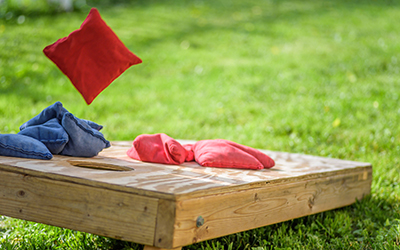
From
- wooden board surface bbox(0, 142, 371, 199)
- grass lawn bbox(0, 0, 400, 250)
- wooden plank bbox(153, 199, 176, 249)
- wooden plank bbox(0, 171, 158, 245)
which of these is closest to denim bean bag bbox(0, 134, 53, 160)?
wooden board surface bbox(0, 142, 371, 199)

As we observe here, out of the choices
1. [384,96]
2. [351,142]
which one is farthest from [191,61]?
[351,142]

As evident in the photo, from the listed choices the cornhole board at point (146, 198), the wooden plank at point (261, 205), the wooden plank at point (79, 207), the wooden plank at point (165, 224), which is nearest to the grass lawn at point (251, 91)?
the wooden plank at point (261, 205)

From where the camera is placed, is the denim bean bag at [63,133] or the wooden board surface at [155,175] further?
the denim bean bag at [63,133]

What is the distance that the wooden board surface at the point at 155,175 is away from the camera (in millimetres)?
1880

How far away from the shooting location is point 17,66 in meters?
6.74

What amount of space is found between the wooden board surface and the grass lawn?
0.43 metres

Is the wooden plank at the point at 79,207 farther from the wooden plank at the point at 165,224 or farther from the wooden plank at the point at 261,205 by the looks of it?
the wooden plank at the point at 261,205

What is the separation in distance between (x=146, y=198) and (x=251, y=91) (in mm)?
4786

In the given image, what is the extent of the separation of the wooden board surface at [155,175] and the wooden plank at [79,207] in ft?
0.13

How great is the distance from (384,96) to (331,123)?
1213 millimetres

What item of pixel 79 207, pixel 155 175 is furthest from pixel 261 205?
pixel 79 207

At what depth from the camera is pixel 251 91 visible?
253 inches

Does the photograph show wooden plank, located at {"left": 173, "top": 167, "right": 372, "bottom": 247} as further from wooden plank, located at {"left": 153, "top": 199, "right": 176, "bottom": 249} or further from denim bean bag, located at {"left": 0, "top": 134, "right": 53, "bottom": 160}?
denim bean bag, located at {"left": 0, "top": 134, "right": 53, "bottom": 160}

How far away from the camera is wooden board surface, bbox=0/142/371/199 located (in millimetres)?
1880
